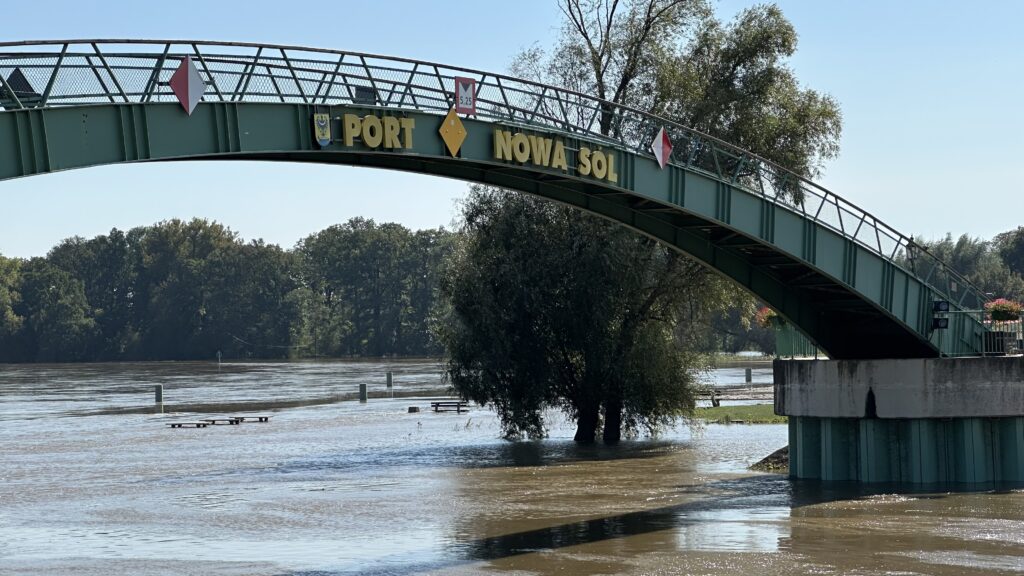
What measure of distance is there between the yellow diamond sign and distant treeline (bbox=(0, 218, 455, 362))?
14885cm

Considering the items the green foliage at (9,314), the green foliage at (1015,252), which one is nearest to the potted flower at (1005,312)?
the green foliage at (1015,252)

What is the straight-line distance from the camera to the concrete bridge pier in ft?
101

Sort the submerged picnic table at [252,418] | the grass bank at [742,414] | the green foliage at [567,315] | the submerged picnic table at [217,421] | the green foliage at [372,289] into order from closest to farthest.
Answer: the green foliage at [567,315] < the grass bank at [742,414] < the submerged picnic table at [217,421] < the submerged picnic table at [252,418] < the green foliage at [372,289]

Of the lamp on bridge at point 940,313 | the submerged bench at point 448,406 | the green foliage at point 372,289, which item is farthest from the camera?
the green foliage at point 372,289

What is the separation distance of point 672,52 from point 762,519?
21819mm

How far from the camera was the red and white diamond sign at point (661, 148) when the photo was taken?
2867 centimetres

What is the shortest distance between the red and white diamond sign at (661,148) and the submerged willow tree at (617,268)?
12.8 metres

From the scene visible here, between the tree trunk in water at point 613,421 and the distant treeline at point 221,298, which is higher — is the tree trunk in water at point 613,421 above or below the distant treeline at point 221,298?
below

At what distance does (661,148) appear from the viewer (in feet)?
94.4

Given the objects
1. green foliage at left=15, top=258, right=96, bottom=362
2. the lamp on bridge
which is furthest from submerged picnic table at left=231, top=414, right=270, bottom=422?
green foliage at left=15, top=258, right=96, bottom=362

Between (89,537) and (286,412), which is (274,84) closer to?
(89,537)

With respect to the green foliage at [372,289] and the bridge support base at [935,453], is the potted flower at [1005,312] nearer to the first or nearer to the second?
the bridge support base at [935,453]

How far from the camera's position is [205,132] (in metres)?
21.4

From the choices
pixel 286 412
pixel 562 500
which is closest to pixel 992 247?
pixel 286 412
